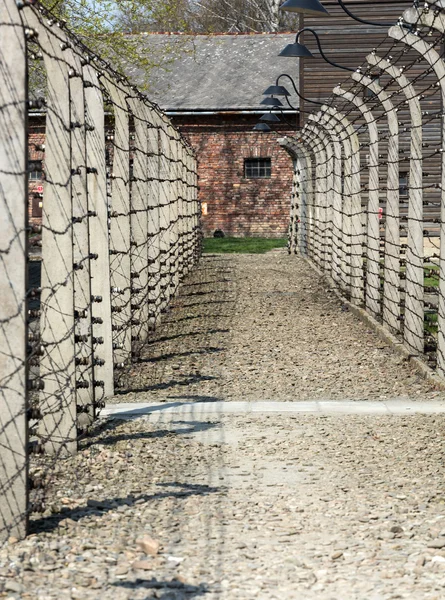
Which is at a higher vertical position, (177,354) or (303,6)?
(303,6)

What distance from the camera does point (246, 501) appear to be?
535 cm

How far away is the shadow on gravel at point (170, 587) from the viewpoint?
408cm

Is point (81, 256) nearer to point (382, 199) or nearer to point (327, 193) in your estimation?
point (382, 199)

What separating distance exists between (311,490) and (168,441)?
133 cm

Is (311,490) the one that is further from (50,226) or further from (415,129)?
(415,129)

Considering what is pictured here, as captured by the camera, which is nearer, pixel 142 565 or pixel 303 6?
pixel 142 565

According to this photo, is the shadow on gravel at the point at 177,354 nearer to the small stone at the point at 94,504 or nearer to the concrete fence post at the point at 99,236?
the concrete fence post at the point at 99,236

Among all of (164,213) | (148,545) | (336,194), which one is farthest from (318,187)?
(148,545)

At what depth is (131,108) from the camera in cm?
973

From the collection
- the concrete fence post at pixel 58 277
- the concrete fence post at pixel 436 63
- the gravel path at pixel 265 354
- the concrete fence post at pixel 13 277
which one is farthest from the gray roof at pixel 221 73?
the concrete fence post at pixel 13 277

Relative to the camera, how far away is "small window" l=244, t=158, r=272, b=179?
1431 inches

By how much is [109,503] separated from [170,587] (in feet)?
3.90

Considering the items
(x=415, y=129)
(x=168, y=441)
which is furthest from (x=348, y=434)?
(x=415, y=129)

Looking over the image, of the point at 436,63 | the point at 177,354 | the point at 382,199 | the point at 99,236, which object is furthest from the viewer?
the point at 382,199
